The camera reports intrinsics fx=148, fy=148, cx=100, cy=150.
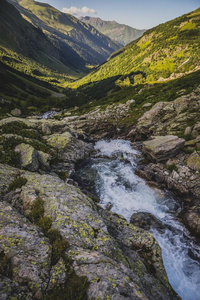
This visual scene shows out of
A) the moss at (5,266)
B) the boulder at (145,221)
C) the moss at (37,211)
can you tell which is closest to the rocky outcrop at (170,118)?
the boulder at (145,221)

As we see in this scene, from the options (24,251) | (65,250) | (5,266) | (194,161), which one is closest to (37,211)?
(24,251)

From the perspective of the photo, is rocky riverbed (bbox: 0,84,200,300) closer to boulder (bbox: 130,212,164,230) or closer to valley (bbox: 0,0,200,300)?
valley (bbox: 0,0,200,300)

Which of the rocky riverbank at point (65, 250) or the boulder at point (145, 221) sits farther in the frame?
the boulder at point (145, 221)

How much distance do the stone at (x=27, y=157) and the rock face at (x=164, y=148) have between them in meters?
17.7

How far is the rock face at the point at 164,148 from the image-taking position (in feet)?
74.8

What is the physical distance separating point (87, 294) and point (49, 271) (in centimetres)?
172

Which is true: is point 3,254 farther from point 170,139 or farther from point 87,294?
point 170,139

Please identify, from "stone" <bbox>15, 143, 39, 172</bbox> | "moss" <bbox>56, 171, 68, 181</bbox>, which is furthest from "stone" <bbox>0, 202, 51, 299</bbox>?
"moss" <bbox>56, 171, 68, 181</bbox>

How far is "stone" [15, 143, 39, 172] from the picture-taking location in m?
15.0

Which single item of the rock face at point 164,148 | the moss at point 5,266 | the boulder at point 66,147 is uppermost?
the rock face at point 164,148

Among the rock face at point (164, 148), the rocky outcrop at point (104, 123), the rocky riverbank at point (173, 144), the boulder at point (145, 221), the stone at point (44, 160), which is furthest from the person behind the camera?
the rocky outcrop at point (104, 123)

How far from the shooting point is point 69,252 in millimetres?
6699

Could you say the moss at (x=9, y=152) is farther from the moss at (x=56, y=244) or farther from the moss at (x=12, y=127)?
the moss at (x=56, y=244)

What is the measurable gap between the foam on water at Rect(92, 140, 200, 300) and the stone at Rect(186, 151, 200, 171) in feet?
16.9
